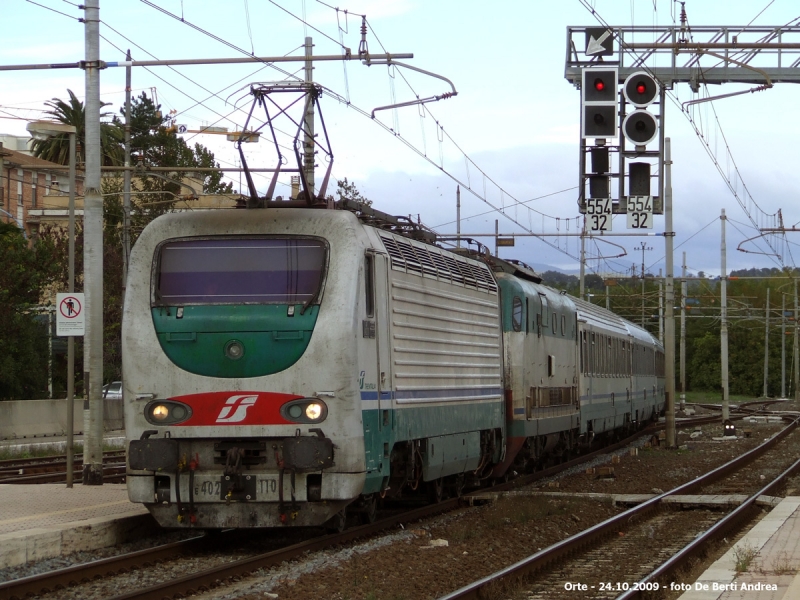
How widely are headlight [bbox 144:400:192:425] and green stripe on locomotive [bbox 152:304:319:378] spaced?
366 mm

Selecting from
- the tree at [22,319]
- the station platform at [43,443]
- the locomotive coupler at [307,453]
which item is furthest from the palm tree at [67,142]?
the locomotive coupler at [307,453]

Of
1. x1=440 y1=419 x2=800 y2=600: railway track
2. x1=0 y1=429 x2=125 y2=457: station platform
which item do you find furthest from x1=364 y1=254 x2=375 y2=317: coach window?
x1=0 y1=429 x2=125 y2=457: station platform

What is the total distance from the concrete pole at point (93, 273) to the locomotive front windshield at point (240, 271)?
451cm

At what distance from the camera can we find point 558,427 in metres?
22.3

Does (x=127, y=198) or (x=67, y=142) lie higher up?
(x=67, y=142)

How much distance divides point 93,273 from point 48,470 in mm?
6807

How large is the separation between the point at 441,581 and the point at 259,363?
271 cm

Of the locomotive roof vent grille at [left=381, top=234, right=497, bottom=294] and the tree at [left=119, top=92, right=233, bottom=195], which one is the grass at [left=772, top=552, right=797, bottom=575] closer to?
the locomotive roof vent grille at [left=381, top=234, right=497, bottom=294]

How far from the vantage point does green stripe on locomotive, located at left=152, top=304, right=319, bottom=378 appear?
38.0 feet

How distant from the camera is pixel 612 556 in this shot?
12.3 meters

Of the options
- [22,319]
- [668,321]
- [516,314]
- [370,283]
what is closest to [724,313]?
[668,321]

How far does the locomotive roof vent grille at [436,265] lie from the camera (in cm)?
1363

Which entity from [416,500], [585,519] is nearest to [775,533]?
[585,519]

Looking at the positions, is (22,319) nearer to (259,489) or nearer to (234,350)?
(234,350)
